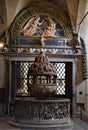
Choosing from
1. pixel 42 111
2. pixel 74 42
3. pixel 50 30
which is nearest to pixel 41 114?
pixel 42 111

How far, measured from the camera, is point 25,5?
45.1 feet

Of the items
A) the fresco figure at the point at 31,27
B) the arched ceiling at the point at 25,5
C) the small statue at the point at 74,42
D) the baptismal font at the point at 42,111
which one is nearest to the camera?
the baptismal font at the point at 42,111

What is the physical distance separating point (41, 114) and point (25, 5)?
5.66 meters

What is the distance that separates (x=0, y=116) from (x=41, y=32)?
3598 mm

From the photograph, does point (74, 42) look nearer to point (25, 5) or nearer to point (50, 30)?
point (50, 30)

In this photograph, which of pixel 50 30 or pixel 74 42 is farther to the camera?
pixel 50 30

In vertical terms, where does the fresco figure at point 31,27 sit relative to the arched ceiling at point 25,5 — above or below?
below

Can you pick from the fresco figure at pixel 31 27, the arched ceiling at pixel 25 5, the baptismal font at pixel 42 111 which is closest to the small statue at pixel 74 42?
the arched ceiling at pixel 25 5

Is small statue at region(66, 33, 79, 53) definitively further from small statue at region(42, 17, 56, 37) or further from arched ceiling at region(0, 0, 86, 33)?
small statue at region(42, 17, 56, 37)

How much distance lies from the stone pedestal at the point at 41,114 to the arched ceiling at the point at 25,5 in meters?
4.69

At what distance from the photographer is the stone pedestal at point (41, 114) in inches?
369

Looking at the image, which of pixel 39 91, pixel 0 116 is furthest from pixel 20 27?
pixel 39 91

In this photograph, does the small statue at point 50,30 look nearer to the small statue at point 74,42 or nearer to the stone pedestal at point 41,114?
the small statue at point 74,42

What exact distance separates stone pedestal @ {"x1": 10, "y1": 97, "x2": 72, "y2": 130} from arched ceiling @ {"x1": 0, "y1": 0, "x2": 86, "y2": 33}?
15.4ft
